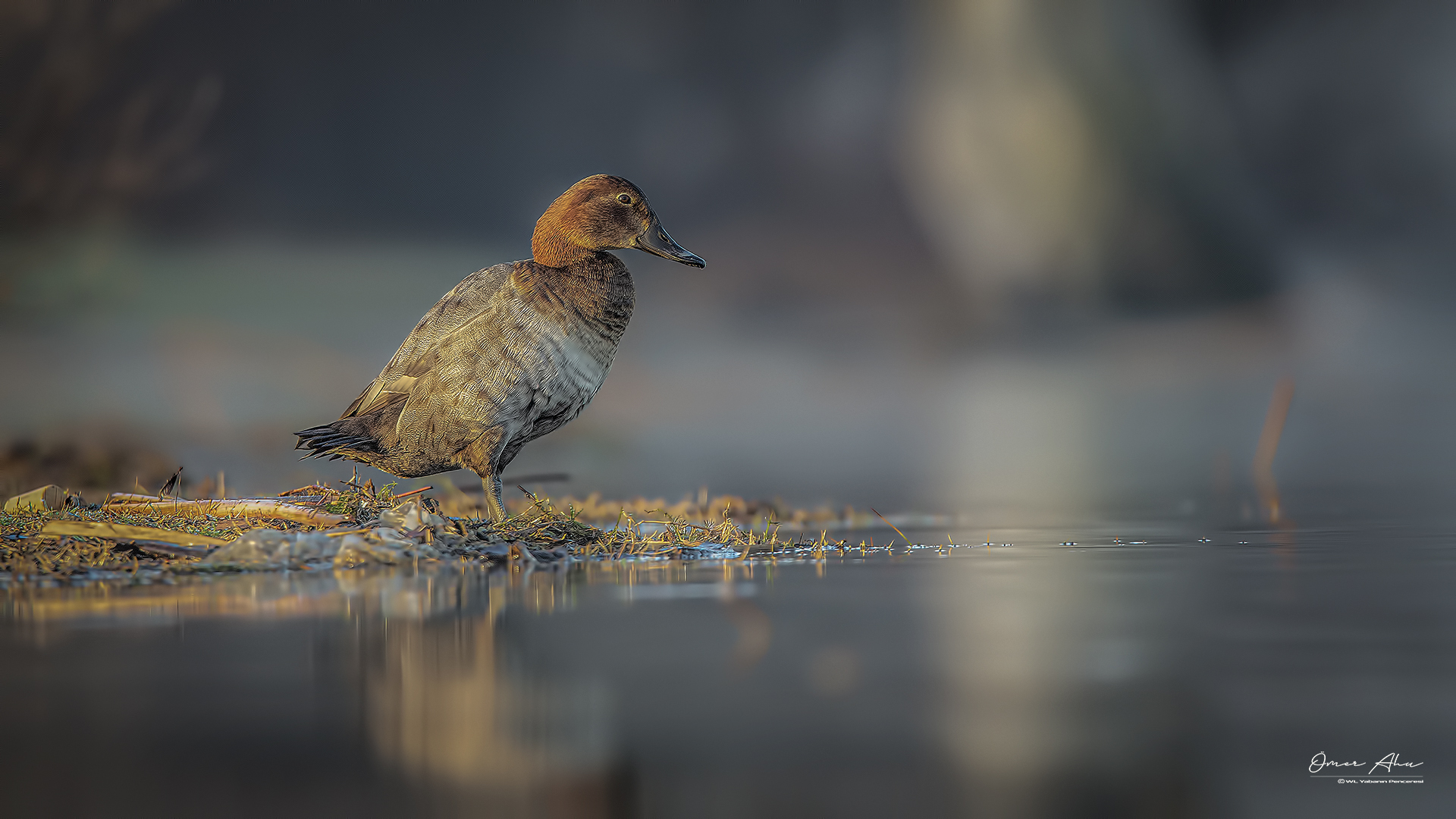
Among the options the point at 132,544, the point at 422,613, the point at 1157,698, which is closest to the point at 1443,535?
the point at 1157,698

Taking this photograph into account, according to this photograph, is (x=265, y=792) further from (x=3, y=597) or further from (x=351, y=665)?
(x=3, y=597)

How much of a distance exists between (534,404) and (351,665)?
11.2 feet

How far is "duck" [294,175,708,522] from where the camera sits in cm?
571

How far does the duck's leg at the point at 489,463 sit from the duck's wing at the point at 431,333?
1.71 ft

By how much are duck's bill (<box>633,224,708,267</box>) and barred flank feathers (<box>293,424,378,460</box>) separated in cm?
199

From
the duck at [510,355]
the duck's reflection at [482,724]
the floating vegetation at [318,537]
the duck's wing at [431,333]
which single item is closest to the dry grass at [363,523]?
the floating vegetation at [318,537]

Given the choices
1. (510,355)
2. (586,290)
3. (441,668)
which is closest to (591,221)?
(586,290)

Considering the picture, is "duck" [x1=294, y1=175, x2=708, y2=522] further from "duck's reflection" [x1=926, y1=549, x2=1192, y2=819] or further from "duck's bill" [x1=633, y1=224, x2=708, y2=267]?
"duck's reflection" [x1=926, y1=549, x2=1192, y2=819]

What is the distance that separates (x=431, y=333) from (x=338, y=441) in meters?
0.82

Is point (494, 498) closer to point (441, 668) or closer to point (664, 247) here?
point (664, 247)

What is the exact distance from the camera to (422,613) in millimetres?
3207

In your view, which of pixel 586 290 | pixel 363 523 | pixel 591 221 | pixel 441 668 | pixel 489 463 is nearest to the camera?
pixel 441 668

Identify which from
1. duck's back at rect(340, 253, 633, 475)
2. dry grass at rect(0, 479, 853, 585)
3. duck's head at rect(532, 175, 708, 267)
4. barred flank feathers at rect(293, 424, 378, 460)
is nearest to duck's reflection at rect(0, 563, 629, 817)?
dry grass at rect(0, 479, 853, 585)

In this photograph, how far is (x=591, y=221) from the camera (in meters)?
6.12
